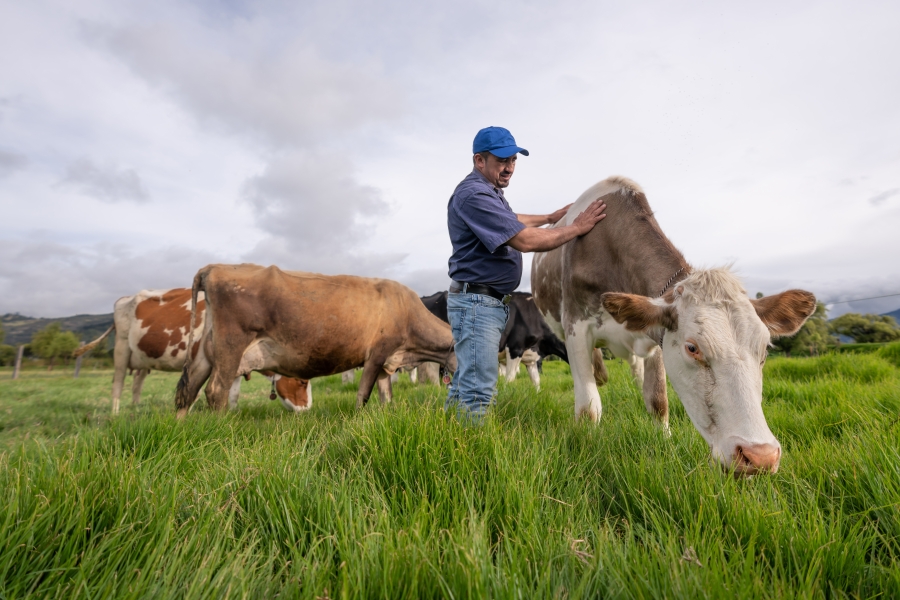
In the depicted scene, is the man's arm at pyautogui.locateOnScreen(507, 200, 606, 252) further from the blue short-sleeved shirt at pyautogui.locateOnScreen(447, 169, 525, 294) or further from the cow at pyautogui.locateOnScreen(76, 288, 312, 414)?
the cow at pyautogui.locateOnScreen(76, 288, 312, 414)

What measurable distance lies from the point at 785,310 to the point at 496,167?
2341 millimetres

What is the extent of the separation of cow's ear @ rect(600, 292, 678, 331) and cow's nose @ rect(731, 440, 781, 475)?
83 cm

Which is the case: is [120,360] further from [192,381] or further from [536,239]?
[536,239]

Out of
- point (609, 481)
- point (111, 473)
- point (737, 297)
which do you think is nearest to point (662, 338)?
point (737, 297)

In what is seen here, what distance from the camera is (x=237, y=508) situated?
75.3 inches

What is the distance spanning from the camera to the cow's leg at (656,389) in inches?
159

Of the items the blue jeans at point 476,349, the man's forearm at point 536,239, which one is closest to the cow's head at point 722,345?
the man's forearm at point 536,239

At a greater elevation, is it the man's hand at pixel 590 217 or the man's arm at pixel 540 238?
the man's hand at pixel 590 217

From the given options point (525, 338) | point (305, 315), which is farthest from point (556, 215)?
point (525, 338)

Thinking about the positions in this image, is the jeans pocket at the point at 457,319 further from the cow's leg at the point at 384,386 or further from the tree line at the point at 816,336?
the tree line at the point at 816,336

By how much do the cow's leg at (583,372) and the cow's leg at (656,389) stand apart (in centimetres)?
51

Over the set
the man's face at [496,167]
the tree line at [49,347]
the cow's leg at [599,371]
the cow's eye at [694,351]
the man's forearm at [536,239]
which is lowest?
the tree line at [49,347]

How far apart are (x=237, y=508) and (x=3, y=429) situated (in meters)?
6.73

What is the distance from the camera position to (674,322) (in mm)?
2883
